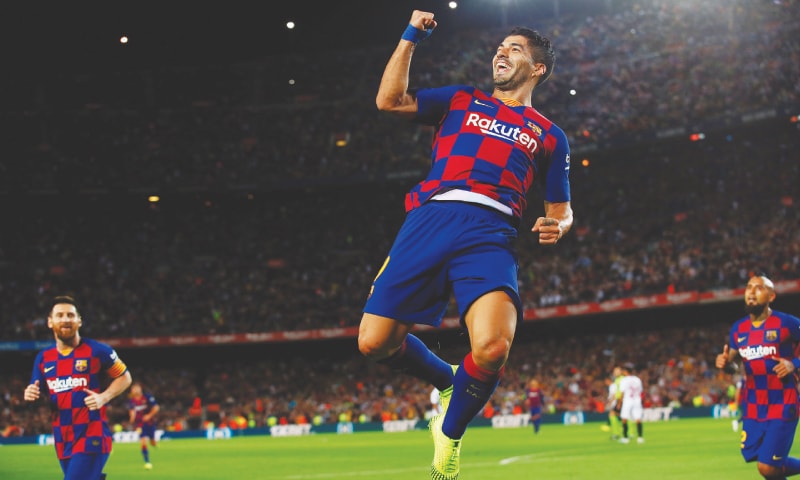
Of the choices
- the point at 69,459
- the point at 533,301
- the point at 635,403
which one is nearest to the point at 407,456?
Result: the point at 635,403

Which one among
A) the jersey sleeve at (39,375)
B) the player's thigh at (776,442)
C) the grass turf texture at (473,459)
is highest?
the jersey sleeve at (39,375)

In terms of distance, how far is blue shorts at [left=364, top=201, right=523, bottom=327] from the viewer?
5895 millimetres

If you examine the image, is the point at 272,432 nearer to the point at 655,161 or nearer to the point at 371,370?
the point at 371,370

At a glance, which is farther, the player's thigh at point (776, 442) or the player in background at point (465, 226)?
the player's thigh at point (776, 442)

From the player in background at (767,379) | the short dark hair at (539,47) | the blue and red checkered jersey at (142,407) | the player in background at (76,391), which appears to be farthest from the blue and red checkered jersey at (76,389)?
the blue and red checkered jersey at (142,407)

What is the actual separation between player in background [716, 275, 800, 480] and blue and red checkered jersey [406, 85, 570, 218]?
5473mm

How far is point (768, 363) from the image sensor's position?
10.9 meters

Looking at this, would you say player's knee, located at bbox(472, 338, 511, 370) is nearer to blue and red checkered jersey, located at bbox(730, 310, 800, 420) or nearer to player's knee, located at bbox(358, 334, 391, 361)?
player's knee, located at bbox(358, 334, 391, 361)

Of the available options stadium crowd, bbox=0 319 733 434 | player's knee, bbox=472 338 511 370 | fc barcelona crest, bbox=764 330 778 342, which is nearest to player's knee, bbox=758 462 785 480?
fc barcelona crest, bbox=764 330 778 342

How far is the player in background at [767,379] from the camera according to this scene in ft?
33.8

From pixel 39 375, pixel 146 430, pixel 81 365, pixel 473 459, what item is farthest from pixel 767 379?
pixel 146 430

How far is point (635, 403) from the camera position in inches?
952

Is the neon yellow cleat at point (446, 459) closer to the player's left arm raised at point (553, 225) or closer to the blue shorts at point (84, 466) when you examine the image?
the player's left arm raised at point (553, 225)

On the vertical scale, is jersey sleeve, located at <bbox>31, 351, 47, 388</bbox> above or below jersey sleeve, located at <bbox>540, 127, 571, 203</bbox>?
below
